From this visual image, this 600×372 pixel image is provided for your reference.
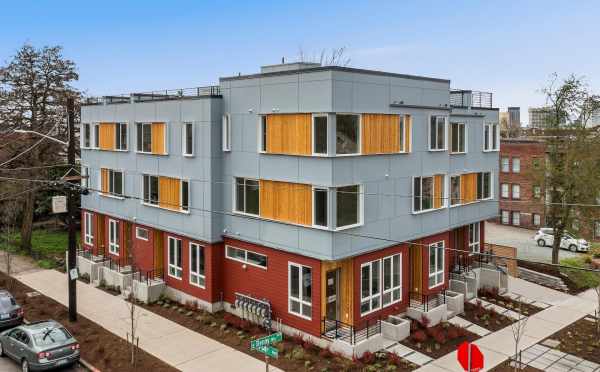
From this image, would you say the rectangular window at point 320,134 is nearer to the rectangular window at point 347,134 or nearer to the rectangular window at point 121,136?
the rectangular window at point 347,134

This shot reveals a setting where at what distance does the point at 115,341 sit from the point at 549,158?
2932 cm

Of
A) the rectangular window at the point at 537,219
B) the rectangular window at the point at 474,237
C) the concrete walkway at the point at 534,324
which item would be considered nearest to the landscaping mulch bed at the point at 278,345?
the concrete walkway at the point at 534,324

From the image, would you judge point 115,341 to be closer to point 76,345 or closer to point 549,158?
point 76,345

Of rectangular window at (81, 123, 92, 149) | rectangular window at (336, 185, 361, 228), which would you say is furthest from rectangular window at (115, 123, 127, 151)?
rectangular window at (336, 185, 361, 228)

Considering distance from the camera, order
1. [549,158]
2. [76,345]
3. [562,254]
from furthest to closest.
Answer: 1. [562,254]
2. [549,158]
3. [76,345]

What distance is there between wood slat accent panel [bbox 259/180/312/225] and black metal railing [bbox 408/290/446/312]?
644 centimetres

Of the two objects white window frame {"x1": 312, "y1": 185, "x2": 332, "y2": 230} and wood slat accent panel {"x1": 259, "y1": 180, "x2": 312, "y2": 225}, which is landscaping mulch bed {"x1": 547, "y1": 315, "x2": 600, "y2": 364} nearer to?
white window frame {"x1": 312, "y1": 185, "x2": 332, "y2": 230}

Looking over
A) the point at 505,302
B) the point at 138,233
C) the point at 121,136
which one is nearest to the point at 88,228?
the point at 138,233

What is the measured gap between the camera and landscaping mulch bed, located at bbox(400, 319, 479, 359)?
755 inches

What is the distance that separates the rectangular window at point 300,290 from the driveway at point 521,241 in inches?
936

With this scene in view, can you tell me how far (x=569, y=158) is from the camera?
109ft

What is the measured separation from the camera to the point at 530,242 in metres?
46.2

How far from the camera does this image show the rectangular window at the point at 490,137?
90.3 ft

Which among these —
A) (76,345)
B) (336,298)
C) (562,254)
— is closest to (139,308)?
(76,345)
